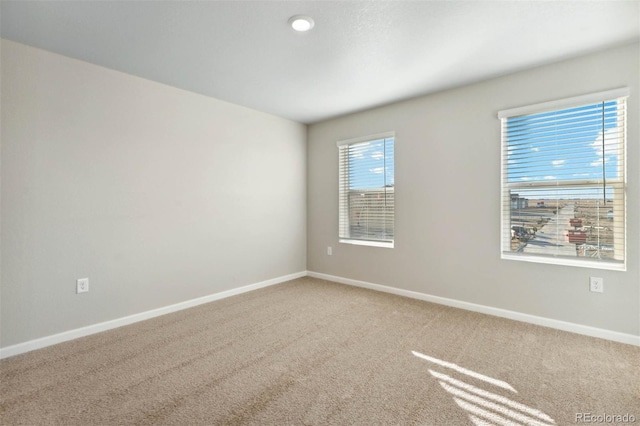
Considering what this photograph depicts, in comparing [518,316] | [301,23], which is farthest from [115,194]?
[518,316]

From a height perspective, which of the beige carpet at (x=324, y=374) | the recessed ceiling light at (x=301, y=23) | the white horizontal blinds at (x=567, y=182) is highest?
the recessed ceiling light at (x=301, y=23)

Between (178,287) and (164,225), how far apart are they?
0.68 metres

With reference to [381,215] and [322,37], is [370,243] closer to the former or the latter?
[381,215]

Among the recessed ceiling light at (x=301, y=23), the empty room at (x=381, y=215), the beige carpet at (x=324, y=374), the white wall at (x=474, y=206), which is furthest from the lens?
the white wall at (x=474, y=206)

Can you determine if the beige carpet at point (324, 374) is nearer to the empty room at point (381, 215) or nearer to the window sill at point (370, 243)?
the empty room at point (381, 215)

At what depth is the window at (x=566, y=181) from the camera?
95.7 inches

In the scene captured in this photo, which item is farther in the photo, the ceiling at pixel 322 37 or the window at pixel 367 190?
the window at pixel 367 190

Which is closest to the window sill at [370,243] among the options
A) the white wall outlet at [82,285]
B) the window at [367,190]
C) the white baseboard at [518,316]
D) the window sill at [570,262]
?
the window at [367,190]

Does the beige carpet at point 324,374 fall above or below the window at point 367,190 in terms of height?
below

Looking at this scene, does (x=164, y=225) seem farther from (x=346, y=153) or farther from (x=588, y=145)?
(x=588, y=145)

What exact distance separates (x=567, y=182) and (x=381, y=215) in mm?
1872

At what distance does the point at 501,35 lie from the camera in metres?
2.20

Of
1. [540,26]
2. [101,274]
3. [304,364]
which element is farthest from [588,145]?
[101,274]

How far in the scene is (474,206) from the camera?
121 inches
